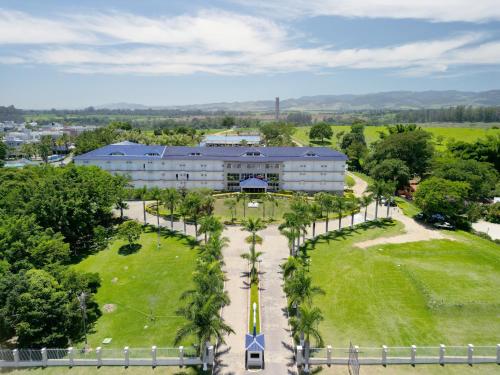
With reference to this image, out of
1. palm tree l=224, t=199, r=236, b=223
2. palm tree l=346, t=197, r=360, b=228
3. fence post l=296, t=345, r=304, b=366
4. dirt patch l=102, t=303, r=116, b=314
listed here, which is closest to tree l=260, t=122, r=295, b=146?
palm tree l=224, t=199, r=236, b=223

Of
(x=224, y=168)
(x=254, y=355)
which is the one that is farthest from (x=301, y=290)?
(x=224, y=168)

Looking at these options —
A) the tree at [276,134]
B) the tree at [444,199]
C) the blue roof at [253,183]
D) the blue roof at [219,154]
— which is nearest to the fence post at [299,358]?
the tree at [444,199]

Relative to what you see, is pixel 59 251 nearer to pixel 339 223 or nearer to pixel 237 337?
pixel 237 337

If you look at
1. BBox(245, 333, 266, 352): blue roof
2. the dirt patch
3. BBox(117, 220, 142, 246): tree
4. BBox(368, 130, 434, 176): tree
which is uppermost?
BBox(368, 130, 434, 176): tree

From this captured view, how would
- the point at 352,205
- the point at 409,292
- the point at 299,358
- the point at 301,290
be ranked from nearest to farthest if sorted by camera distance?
the point at 299,358
the point at 301,290
the point at 409,292
the point at 352,205

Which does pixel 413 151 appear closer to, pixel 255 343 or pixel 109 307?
pixel 255 343

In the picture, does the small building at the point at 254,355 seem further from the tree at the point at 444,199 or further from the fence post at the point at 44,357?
the tree at the point at 444,199

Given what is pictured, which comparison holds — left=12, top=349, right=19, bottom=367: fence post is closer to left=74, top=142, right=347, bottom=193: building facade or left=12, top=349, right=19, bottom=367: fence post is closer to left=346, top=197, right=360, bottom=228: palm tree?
left=346, top=197, right=360, bottom=228: palm tree
